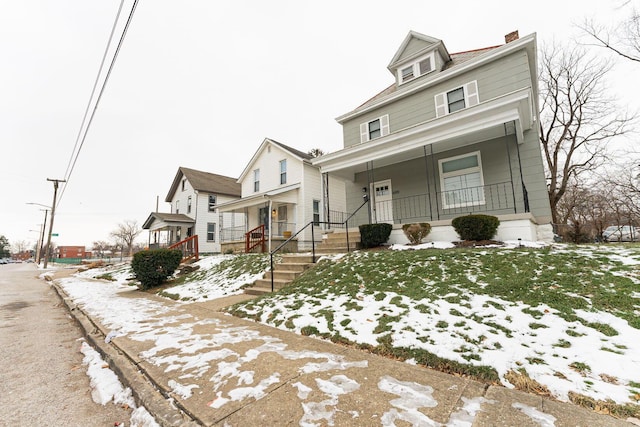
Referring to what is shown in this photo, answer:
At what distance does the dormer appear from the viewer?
1146cm

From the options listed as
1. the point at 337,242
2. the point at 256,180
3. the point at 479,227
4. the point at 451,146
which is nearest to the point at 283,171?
the point at 256,180

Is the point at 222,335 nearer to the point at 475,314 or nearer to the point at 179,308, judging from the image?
the point at 179,308

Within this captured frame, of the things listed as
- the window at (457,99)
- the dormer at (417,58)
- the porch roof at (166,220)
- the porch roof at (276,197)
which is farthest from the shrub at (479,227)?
the porch roof at (166,220)

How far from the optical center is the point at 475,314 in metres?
3.67

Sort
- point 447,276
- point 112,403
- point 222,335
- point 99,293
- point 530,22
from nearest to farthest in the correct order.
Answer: point 112,403 → point 222,335 → point 447,276 → point 99,293 → point 530,22

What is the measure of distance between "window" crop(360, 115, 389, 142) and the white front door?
2468 mm

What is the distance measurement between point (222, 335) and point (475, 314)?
3.76m

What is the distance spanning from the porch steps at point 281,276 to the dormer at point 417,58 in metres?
10.0

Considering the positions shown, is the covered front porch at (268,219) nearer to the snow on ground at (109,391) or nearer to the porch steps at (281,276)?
the porch steps at (281,276)

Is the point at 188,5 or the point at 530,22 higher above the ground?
the point at 530,22

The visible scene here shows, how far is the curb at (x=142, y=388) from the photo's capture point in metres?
2.03

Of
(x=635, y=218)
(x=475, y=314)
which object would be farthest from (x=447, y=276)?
(x=635, y=218)

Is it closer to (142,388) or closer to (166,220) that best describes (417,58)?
(142,388)

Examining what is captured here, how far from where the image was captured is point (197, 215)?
2217cm
